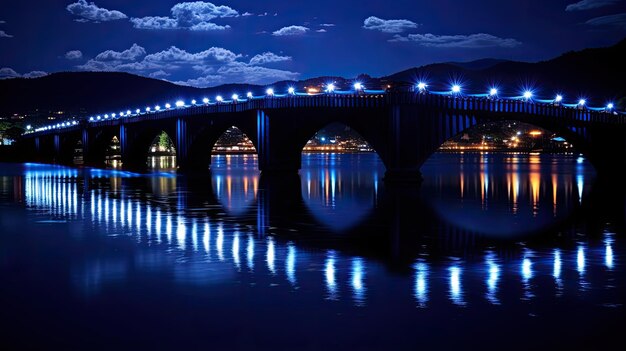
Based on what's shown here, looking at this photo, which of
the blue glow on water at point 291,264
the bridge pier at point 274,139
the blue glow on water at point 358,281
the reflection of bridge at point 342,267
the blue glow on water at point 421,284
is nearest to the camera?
the blue glow on water at point 421,284

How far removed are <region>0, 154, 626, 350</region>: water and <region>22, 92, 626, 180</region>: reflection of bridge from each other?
99.8 feet

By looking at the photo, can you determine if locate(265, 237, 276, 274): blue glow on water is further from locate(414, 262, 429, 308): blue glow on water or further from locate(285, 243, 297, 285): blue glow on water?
locate(414, 262, 429, 308): blue glow on water

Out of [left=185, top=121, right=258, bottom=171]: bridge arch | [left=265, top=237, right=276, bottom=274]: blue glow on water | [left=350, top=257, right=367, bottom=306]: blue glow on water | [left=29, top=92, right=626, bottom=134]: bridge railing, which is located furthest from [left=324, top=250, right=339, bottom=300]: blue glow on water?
[left=185, top=121, right=258, bottom=171]: bridge arch

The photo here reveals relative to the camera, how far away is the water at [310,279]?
1403 cm

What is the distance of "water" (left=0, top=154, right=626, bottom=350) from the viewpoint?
A: 46.0 feet

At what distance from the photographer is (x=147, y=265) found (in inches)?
858

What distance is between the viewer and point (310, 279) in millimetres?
19375

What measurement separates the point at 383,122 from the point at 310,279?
53.6 m

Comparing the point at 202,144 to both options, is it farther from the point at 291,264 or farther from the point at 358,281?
the point at 358,281

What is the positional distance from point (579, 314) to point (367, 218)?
71.4ft

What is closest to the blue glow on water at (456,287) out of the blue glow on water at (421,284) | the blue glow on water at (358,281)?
the blue glow on water at (421,284)

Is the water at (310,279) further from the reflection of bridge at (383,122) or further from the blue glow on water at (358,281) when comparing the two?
the reflection of bridge at (383,122)

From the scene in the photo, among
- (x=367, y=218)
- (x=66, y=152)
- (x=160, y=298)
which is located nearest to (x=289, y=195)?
(x=367, y=218)

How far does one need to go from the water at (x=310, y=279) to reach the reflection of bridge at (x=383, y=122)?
30411mm
